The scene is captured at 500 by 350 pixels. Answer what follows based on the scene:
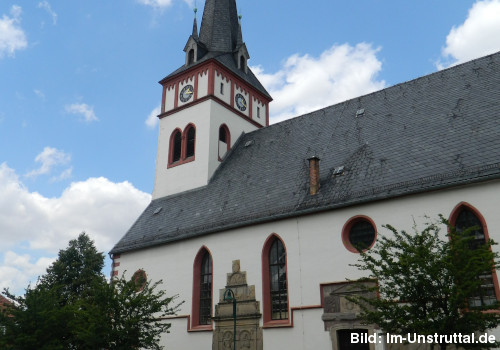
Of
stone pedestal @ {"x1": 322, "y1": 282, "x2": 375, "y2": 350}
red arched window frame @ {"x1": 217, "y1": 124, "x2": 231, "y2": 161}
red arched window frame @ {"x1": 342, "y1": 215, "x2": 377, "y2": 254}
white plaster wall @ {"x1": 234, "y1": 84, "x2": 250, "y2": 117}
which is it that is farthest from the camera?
white plaster wall @ {"x1": 234, "y1": 84, "x2": 250, "y2": 117}

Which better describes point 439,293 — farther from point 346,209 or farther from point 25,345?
point 25,345

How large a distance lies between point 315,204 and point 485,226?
4.86 meters

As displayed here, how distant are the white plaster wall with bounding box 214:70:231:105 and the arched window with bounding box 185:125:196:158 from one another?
78.6 inches

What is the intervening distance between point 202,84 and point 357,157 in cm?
986

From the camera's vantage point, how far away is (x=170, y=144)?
909 inches

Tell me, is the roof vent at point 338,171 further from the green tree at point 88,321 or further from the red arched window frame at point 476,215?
the green tree at point 88,321

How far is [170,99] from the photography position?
2417cm

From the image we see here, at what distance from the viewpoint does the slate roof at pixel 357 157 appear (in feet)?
44.1

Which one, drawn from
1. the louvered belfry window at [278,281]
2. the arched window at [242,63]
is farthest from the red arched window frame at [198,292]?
the arched window at [242,63]

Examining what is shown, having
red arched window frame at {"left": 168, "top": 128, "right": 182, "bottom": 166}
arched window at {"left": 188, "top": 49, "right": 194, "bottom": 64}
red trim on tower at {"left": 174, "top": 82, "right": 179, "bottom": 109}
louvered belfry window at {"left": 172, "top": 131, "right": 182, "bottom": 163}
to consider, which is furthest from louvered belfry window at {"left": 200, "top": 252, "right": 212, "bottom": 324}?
arched window at {"left": 188, "top": 49, "right": 194, "bottom": 64}

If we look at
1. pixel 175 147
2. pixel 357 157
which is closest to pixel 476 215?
pixel 357 157

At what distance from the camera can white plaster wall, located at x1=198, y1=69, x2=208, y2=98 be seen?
22703 millimetres

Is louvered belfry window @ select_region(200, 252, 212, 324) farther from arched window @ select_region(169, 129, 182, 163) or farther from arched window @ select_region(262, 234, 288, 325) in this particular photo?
arched window @ select_region(169, 129, 182, 163)

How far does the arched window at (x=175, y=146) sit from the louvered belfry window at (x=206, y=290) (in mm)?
6598
